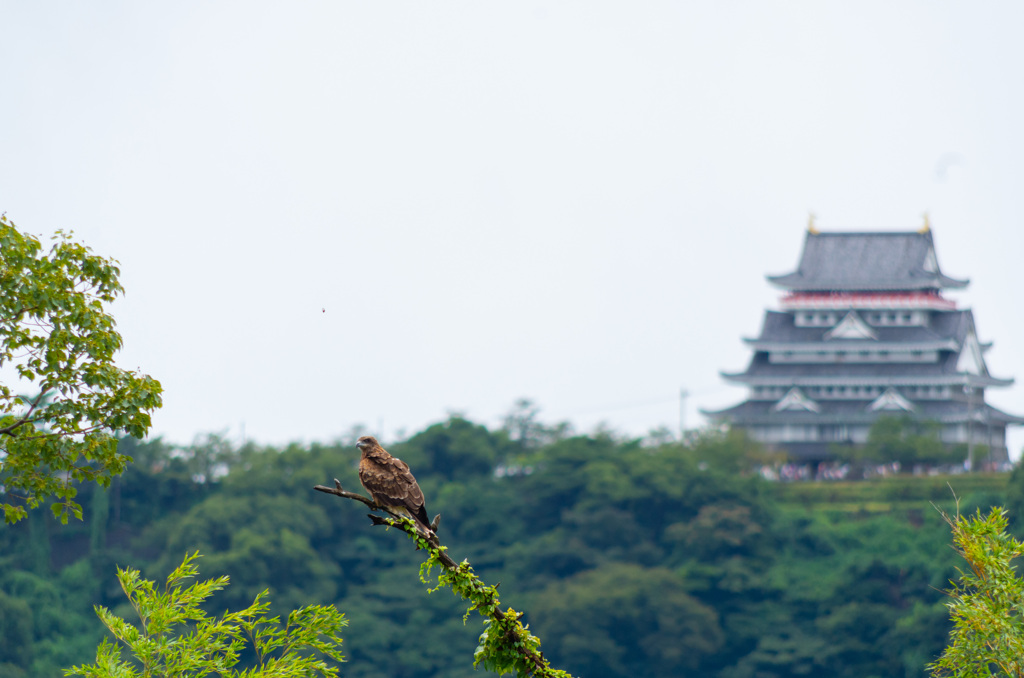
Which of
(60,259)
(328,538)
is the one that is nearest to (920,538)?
(328,538)

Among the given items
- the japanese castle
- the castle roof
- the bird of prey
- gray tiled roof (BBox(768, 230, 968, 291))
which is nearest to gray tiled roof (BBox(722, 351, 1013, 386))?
the japanese castle

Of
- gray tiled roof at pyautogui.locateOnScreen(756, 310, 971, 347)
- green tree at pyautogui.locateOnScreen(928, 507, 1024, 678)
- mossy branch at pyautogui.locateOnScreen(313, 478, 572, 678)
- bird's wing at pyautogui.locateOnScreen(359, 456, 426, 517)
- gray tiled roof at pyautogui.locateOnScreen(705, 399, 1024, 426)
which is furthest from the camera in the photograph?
gray tiled roof at pyautogui.locateOnScreen(756, 310, 971, 347)

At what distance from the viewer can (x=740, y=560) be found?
Result: 49.1 meters

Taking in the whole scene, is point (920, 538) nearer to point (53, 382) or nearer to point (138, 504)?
point (138, 504)

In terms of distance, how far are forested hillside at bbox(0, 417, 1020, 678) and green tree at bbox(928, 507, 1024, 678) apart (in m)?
33.0

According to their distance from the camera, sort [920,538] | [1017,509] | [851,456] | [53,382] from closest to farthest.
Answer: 1. [53,382]
2. [1017,509]
3. [920,538]
4. [851,456]

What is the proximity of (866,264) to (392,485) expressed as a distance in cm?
4926

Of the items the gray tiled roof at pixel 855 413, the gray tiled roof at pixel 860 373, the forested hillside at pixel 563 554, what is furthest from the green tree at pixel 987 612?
the gray tiled roof at pixel 860 373

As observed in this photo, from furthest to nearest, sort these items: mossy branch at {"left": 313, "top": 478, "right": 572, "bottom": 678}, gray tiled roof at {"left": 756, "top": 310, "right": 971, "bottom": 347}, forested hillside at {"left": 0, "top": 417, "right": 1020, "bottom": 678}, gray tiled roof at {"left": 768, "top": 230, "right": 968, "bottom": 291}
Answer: gray tiled roof at {"left": 768, "top": 230, "right": 968, "bottom": 291} → gray tiled roof at {"left": 756, "top": 310, "right": 971, "bottom": 347} → forested hillside at {"left": 0, "top": 417, "right": 1020, "bottom": 678} → mossy branch at {"left": 313, "top": 478, "right": 572, "bottom": 678}

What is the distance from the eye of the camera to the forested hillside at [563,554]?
46312mm

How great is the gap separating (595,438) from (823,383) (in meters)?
9.19

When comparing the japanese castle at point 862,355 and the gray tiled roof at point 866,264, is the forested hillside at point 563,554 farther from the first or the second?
the gray tiled roof at point 866,264

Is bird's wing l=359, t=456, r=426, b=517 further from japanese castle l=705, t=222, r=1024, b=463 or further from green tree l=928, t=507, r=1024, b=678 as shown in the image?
japanese castle l=705, t=222, r=1024, b=463

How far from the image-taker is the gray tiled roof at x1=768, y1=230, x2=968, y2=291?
54344 mm
